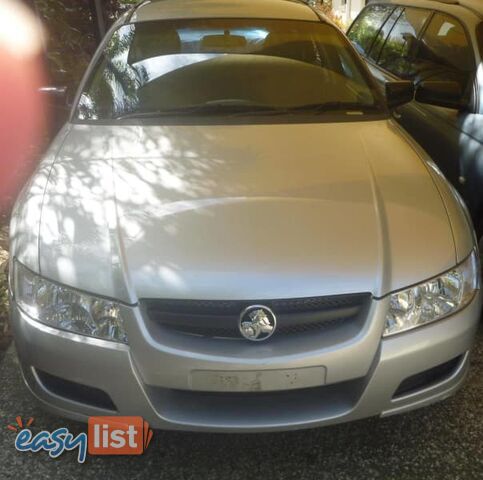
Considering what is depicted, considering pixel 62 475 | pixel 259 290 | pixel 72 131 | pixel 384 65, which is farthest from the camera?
pixel 384 65

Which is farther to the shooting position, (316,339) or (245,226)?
(245,226)

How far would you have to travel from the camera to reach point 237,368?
5.42 feet

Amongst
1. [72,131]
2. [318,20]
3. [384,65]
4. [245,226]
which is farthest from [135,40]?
[384,65]

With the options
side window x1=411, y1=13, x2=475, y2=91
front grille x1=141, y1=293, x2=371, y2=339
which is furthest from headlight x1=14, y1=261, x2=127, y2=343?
side window x1=411, y1=13, x2=475, y2=91

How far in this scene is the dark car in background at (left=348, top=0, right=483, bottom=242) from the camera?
10.3ft

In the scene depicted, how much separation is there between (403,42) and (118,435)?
3766mm

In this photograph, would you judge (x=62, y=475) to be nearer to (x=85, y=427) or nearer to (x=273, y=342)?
(x=85, y=427)

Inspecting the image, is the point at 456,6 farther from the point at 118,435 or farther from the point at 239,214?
the point at 118,435

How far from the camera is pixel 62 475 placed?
2000 millimetres

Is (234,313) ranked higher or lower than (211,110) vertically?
lower

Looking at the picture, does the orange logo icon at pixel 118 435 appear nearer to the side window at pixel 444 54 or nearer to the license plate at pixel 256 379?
the license plate at pixel 256 379

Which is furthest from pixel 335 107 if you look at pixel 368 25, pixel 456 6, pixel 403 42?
pixel 368 25

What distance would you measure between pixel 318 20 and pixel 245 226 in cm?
193

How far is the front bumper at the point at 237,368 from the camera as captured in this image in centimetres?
166
